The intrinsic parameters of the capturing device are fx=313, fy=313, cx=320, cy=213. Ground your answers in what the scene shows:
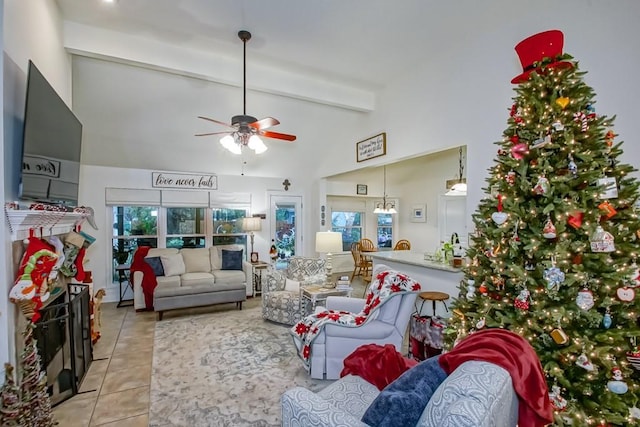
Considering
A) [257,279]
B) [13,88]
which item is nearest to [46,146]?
[13,88]

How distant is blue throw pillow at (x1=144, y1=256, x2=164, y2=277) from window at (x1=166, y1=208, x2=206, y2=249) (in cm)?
108

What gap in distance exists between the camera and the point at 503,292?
206 centimetres

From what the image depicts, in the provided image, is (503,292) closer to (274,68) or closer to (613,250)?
(613,250)

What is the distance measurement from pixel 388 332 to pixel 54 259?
2.61 metres

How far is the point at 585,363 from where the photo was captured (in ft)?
5.58

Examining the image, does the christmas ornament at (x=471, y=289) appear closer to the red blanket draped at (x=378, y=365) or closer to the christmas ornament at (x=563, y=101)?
the red blanket draped at (x=378, y=365)

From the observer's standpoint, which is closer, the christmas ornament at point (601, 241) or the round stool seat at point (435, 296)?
the christmas ornament at point (601, 241)

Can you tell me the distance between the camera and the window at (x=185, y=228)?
587cm

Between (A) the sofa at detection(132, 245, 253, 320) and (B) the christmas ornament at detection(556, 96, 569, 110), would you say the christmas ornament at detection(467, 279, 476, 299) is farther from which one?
(A) the sofa at detection(132, 245, 253, 320)

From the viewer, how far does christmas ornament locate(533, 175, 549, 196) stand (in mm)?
1847

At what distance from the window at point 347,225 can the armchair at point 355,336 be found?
499 centimetres

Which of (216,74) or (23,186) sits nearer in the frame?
(23,186)

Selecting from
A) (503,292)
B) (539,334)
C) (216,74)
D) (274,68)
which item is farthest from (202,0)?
(539,334)

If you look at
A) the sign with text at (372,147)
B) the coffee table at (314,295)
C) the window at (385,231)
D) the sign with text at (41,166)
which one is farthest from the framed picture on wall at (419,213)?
the sign with text at (41,166)
